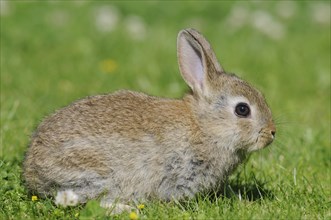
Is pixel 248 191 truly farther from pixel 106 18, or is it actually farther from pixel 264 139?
pixel 106 18

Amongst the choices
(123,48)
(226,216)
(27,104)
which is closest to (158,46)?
(123,48)

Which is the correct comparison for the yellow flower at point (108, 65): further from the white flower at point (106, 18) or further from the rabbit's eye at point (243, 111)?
the rabbit's eye at point (243, 111)

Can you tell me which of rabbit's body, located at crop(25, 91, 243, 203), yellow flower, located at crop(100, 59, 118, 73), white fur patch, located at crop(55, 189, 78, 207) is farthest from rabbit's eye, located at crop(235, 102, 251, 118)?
yellow flower, located at crop(100, 59, 118, 73)

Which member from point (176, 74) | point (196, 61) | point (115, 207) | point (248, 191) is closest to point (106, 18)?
point (176, 74)

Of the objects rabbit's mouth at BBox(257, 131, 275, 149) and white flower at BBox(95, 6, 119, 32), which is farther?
white flower at BBox(95, 6, 119, 32)

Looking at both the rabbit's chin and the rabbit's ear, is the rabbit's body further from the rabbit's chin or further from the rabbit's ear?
the rabbit's ear

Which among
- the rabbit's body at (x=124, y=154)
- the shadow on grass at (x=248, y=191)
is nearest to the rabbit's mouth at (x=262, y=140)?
the rabbit's body at (x=124, y=154)

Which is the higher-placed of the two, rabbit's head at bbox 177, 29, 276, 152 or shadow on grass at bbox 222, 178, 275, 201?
rabbit's head at bbox 177, 29, 276, 152
